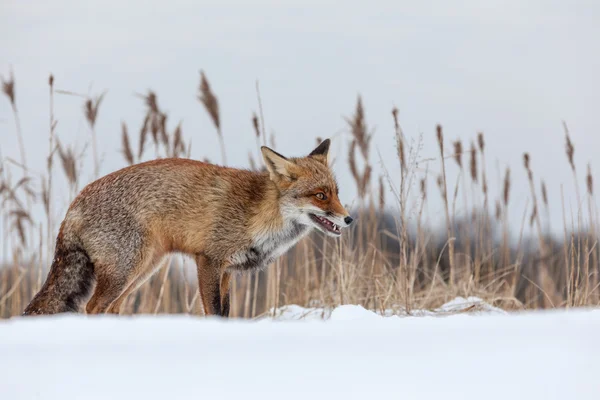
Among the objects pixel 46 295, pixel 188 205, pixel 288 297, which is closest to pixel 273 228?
pixel 188 205

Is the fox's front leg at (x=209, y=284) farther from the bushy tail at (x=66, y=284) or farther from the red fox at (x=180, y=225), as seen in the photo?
the bushy tail at (x=66, y=284)

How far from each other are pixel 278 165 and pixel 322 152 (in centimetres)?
63

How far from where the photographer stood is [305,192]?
4.44 meters

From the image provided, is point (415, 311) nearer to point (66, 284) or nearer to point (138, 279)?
point (138, 279)

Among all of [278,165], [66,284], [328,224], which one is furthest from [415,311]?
[66,284]

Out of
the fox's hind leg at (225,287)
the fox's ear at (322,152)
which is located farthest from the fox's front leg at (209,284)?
the fox's ear at (322,152)

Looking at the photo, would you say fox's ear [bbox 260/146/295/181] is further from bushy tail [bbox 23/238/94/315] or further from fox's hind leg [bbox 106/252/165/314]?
A: bushy tail [bbox 23/238/94/315]

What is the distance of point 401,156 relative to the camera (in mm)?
4844

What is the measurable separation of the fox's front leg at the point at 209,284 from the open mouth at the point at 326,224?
73cm

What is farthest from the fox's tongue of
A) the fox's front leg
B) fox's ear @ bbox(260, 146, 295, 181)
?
the fox's front leg

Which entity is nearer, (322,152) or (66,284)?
(66,284)

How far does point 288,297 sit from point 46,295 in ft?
8.74

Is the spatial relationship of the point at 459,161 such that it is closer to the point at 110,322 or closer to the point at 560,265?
the point at 560,265

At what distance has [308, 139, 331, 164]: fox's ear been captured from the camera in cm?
491
